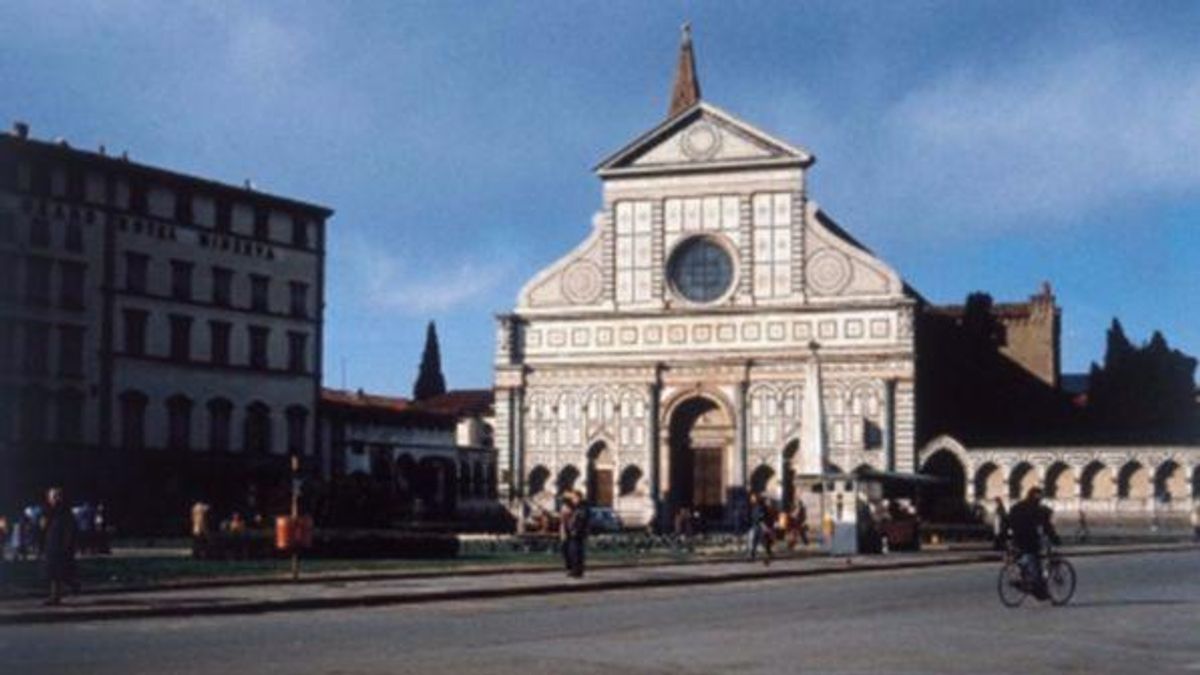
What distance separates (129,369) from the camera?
64938 mm

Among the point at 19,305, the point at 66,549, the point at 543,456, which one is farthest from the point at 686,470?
the point at 66,549

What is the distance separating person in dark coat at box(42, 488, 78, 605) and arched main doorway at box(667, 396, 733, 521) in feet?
179

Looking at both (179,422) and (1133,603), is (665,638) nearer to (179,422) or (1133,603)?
(1133,603)

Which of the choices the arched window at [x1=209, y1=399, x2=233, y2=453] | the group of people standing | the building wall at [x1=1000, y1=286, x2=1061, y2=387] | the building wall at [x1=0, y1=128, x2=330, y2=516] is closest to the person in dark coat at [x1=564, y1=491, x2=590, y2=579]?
the group of people standing

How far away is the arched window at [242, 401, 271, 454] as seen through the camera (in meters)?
69.5

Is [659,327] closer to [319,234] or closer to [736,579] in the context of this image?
[319,234]

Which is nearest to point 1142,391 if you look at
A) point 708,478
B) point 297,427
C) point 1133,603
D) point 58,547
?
point 708,478

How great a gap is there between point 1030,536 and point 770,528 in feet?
51.2

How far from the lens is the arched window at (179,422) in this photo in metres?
66.1

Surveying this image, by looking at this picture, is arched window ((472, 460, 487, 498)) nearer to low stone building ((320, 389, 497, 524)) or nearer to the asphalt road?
low stone building ((320, 389, 497, 524))

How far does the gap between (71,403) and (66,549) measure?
40.1 metres

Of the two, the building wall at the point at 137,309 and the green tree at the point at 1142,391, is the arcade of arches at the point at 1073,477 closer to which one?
the green tree at the point at 1142,391

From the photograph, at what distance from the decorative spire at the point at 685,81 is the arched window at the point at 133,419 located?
3831 cm

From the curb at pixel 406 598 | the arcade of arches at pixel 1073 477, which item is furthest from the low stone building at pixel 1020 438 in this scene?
the curb at pixel 406 598
